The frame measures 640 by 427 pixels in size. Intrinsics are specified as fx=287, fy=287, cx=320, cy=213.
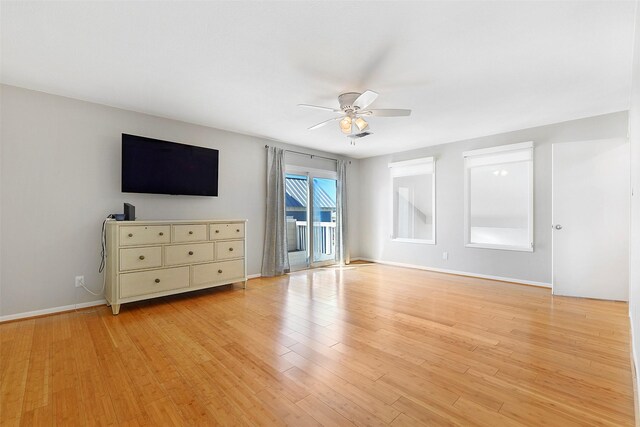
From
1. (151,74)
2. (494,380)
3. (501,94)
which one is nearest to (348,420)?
(494,380)

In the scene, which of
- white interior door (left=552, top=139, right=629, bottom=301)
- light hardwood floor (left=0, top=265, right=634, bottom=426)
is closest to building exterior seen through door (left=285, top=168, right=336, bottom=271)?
light hardwood floor (left=0, top=265, right=634, bottom=426)

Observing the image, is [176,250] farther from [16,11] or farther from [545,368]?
[545,368]

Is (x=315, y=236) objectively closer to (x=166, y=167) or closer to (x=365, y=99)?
(x=166, y=167)

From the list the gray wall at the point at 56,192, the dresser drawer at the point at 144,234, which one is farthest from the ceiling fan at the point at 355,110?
the gray wall at the point at 56,192

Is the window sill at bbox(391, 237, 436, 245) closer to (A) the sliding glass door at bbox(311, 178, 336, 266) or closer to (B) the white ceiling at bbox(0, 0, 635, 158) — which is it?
(A) the sliding glass door at bbox(311, 178, 336, 266)

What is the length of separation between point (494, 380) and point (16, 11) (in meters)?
3.86

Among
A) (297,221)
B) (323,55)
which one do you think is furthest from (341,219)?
(323,55)

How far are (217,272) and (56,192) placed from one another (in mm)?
1938

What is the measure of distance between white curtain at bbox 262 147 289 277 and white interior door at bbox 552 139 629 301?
3948 millimetres

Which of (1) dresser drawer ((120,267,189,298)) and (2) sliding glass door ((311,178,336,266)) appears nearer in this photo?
(1) dresser drawer ((120,267,189,298))

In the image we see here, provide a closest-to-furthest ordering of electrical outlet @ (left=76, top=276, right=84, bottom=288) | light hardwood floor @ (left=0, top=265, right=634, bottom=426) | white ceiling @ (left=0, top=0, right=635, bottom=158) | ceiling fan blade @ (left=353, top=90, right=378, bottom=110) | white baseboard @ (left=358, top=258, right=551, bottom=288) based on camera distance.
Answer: light hardwood floor @ (left=0, top=265, right=634, bottom=426) < white ceiling @ (left=0, top=0, right=635, bottom=158) < ceiling fan blade @ (left=353, top=90, right=378, bottom=110) < electrical outlet @ (left=76, top=276, right=84, bottom=288) < white baseboard @ (left=358, top=258, right=551, bottom=288)

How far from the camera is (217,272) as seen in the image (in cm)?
385

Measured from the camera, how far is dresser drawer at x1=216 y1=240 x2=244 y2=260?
388 cm

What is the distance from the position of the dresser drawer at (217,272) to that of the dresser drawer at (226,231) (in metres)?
0.35
